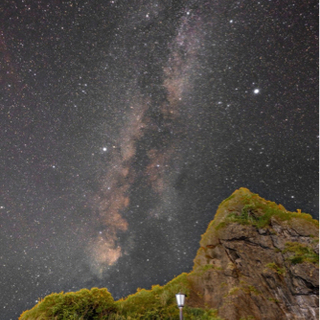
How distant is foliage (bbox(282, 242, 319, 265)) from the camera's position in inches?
410

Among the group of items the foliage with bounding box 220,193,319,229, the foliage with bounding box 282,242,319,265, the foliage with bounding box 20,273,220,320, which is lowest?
the foliage with bounding box 20,273,220,320

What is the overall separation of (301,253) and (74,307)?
11079 millimetres

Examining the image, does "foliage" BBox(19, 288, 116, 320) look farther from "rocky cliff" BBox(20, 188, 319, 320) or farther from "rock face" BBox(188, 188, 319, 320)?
"rock face" BBox(188, 188, 319, 320)

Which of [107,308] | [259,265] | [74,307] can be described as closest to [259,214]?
[259,265]

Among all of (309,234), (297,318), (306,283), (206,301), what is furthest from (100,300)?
(309,234)

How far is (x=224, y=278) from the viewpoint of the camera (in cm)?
1103

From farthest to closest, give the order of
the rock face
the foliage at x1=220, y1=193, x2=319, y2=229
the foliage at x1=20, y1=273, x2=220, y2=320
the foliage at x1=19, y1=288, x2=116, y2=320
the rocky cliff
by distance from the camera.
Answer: the foliage at x1=220, y1=193, x2=319, y2=229 → the rock face → the rocky cliff → the foliage at x1=20, y1=273, x2=220, y2=320 → the foliage at x1=19, y1=288, x2=116, y2=320

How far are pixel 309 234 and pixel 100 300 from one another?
11.3 meters

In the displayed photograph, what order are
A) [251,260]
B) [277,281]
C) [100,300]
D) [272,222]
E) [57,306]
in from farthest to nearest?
[272,222]
[251,260]
[277,281]
[100,300]
[57,306]

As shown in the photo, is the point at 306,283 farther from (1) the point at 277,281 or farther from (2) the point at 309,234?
(2) the point at 309,234

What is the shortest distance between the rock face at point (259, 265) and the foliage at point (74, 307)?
4.14 meters

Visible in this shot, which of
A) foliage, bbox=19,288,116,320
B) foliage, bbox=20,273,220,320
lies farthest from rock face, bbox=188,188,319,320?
foliage, bbox=19,288,116,320

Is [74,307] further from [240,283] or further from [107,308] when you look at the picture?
[240,283]

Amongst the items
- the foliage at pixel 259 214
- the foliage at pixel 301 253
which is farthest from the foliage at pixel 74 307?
the foliage at pixel 301 253
